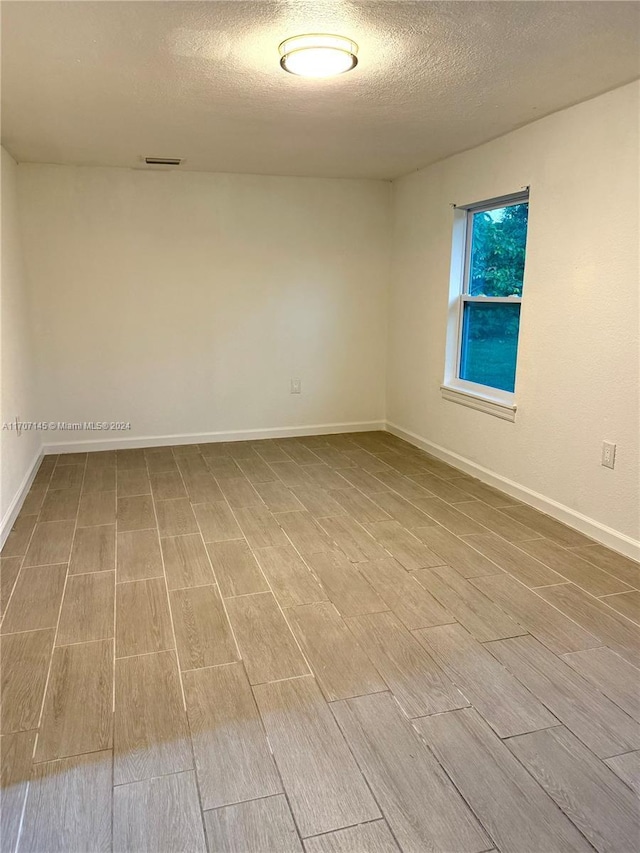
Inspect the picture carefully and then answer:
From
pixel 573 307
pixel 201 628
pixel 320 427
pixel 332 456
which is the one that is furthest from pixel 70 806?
pixel 320 427

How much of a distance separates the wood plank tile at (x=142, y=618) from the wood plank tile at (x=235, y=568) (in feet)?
0.88

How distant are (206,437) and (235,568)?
7.95 ft

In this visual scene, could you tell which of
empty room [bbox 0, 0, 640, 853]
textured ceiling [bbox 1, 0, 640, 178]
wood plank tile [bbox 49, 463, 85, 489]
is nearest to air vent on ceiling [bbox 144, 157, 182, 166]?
empty room [bbox 0, 0, 640, 853]

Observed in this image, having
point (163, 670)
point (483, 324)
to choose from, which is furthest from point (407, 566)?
point (483, 324)

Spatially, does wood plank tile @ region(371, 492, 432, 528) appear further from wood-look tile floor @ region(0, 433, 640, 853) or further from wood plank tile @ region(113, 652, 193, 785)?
wood plank tile @ region(113, 652, 193, 785)

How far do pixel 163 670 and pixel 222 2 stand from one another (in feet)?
7.36

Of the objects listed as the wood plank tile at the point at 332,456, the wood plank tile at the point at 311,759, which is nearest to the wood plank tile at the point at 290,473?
the wood plank tile at the point at 332,456

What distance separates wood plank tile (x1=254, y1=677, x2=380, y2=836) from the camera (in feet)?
4.93

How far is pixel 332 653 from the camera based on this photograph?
7.11 feet

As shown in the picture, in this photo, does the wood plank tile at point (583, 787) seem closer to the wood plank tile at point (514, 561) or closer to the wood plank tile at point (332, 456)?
the wood plank tile at point (514, 561)

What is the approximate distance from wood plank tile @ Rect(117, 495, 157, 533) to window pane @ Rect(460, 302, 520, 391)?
242 centimetres

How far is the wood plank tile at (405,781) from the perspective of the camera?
144 centimetres

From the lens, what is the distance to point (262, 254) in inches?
195

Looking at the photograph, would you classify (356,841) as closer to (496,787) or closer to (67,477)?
(496,787)
